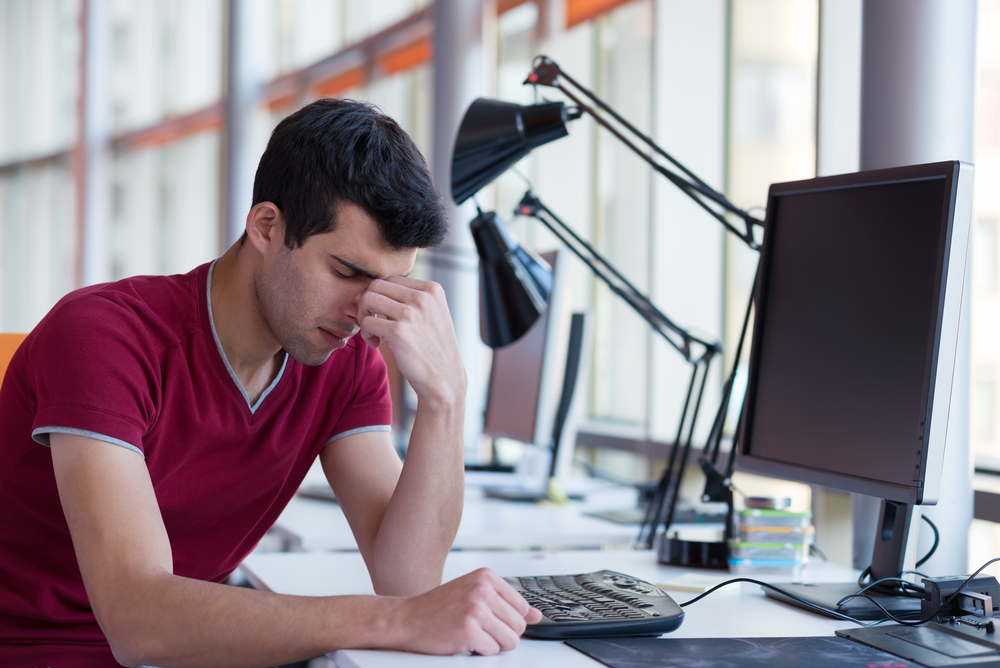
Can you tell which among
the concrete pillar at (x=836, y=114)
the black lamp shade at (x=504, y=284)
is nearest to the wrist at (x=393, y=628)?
the black lamp shade at (x=504, y=284)

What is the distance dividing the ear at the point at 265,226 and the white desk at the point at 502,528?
0.74m

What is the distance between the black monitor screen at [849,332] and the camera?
114 centimetres

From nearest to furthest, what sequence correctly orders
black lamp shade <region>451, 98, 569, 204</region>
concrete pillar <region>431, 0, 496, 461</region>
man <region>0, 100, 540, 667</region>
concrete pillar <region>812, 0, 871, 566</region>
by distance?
man <region>0, 100, 540, 667</region> → black lamp shade <region>451, 98, 569, 204</region> → concrete pillar <region>812, 0, 871, 566</region> → concrete pillar <region>431, 0, 496, 461</region>

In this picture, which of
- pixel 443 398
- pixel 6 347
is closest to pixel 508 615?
pixel 443 398

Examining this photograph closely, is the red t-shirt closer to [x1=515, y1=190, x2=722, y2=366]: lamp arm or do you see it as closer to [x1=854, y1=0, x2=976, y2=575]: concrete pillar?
[x1=515, y1=190, x2=722, y2=366]: lamp arm

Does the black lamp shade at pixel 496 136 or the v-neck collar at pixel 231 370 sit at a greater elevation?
the black lamp shade at pixel 496 136

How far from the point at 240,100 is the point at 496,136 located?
4329 millimetres

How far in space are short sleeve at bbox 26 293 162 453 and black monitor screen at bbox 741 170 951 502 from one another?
33.8 inches

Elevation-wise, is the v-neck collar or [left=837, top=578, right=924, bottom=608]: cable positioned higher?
the v-neck collar

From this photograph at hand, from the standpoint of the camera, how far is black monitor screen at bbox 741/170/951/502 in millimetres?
1140

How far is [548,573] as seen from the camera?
4.80 feet

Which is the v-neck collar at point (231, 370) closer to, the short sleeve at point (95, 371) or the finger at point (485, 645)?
the short sleeve at point (95, 371)

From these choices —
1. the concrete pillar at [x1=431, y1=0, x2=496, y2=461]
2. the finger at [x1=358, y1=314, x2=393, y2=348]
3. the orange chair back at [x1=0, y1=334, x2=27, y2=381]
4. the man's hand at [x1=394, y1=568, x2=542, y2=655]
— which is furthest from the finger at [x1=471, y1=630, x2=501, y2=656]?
the concrete pillar at [x1=431, y1=0, x2=496, y2=461]

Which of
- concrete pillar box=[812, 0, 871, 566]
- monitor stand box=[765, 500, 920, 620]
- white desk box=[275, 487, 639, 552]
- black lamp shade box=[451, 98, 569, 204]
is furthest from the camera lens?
concrete pillar box=[812, 0, 871, 566]
